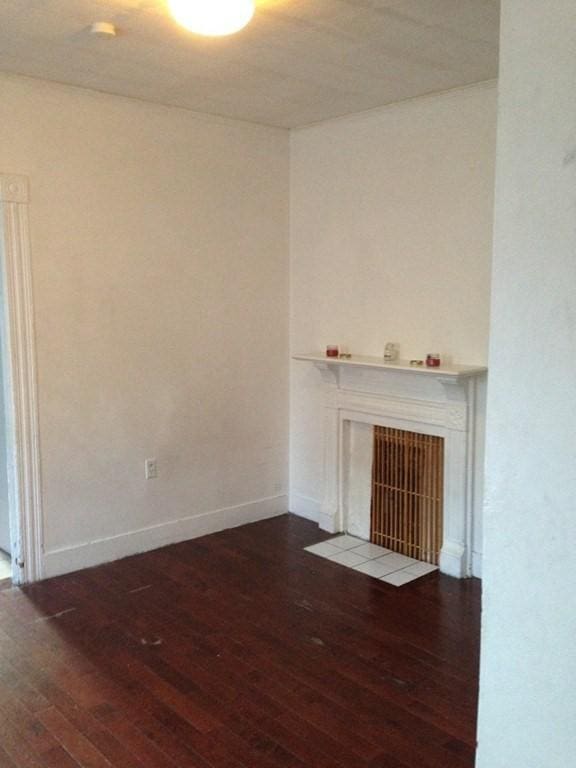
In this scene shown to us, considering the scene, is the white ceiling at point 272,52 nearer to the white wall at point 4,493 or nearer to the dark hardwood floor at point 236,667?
the white wall at point 4,493

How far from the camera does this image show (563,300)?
121 cm

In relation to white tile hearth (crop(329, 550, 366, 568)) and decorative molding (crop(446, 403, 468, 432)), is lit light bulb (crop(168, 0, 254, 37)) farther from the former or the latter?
white tile hearth (crop(329, 550, 366, 568))

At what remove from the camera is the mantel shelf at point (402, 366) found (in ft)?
10.8

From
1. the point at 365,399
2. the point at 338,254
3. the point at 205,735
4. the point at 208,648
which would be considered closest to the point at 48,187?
the point at 338,254

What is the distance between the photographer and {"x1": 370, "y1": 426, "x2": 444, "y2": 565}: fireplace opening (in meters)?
3.68

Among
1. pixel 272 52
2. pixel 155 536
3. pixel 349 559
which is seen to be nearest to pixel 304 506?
pixel 349 559

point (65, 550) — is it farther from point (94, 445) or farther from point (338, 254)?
point (338, 254)

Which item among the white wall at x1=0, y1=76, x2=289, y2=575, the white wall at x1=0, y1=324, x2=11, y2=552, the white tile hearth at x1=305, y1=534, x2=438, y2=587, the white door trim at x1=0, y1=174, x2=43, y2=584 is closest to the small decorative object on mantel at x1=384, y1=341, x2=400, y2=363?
the white wall at x1=0, y1=76, x2=289, y2=575

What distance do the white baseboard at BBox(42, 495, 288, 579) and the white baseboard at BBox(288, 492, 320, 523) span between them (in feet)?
0.18

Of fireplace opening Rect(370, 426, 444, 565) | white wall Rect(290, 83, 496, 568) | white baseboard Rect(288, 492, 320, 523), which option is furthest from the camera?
white baseboard Rect(288, 492, 320, 523)

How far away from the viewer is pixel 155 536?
12.8 ft

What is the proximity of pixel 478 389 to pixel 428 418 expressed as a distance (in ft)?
1.07

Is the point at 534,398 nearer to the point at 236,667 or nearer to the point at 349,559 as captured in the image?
the point at 236,667

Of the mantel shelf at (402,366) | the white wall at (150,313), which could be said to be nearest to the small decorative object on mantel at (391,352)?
the mantel shelf at (402,366)
